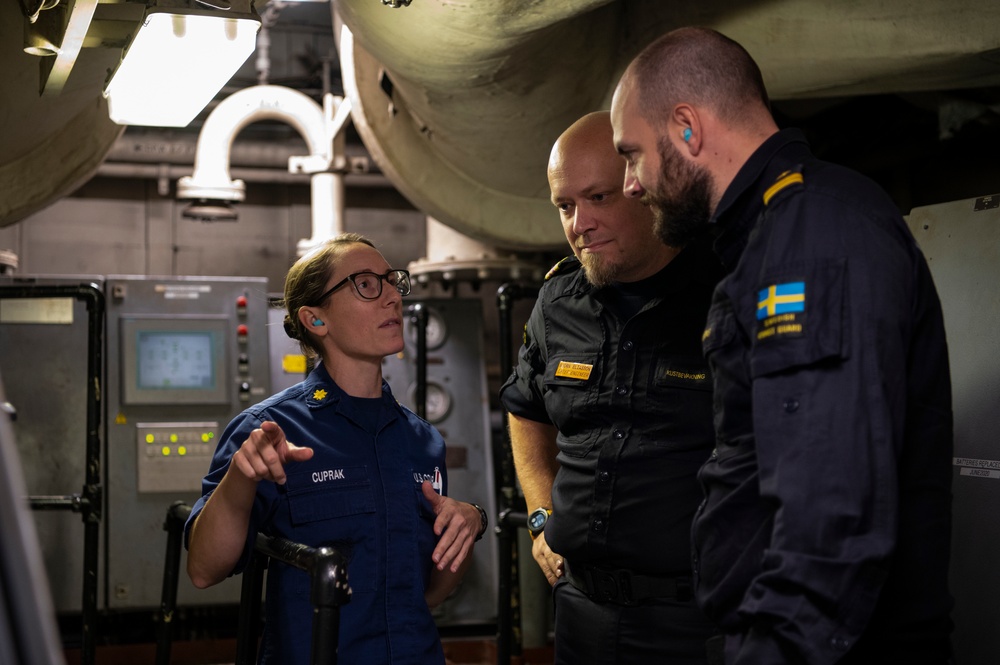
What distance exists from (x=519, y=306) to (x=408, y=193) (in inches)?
86.2

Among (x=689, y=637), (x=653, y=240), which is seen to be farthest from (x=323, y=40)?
(x=689, y=637)


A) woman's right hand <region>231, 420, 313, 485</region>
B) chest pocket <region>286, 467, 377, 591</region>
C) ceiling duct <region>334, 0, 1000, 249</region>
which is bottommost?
chest pocket <region>286, 467, 377, 591</region>

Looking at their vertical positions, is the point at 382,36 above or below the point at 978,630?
above

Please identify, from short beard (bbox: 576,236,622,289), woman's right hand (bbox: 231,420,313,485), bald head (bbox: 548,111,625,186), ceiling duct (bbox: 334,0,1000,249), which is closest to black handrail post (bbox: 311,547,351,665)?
woman's right hand (bbox: 231,420,313,485)

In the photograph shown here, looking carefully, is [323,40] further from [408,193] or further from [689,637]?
[689,637]

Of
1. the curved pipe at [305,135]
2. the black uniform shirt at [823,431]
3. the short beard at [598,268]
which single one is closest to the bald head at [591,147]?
the short beard at [598,268]

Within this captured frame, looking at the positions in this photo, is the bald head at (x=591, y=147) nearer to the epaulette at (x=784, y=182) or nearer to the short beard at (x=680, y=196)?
the short beard at (x=680, y=196)

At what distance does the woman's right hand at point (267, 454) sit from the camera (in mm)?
→ 1529

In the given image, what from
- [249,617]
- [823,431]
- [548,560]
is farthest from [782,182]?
[249,617]

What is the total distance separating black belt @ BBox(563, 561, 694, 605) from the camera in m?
1.78

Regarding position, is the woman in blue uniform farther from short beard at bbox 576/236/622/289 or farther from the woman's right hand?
short beard at bbox 576/236/622/289

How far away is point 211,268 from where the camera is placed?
21.0ft

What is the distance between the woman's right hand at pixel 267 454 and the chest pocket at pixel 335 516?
0.78 feet

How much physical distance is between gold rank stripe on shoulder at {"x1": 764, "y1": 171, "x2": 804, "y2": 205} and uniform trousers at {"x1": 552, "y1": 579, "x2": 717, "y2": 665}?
819mm
